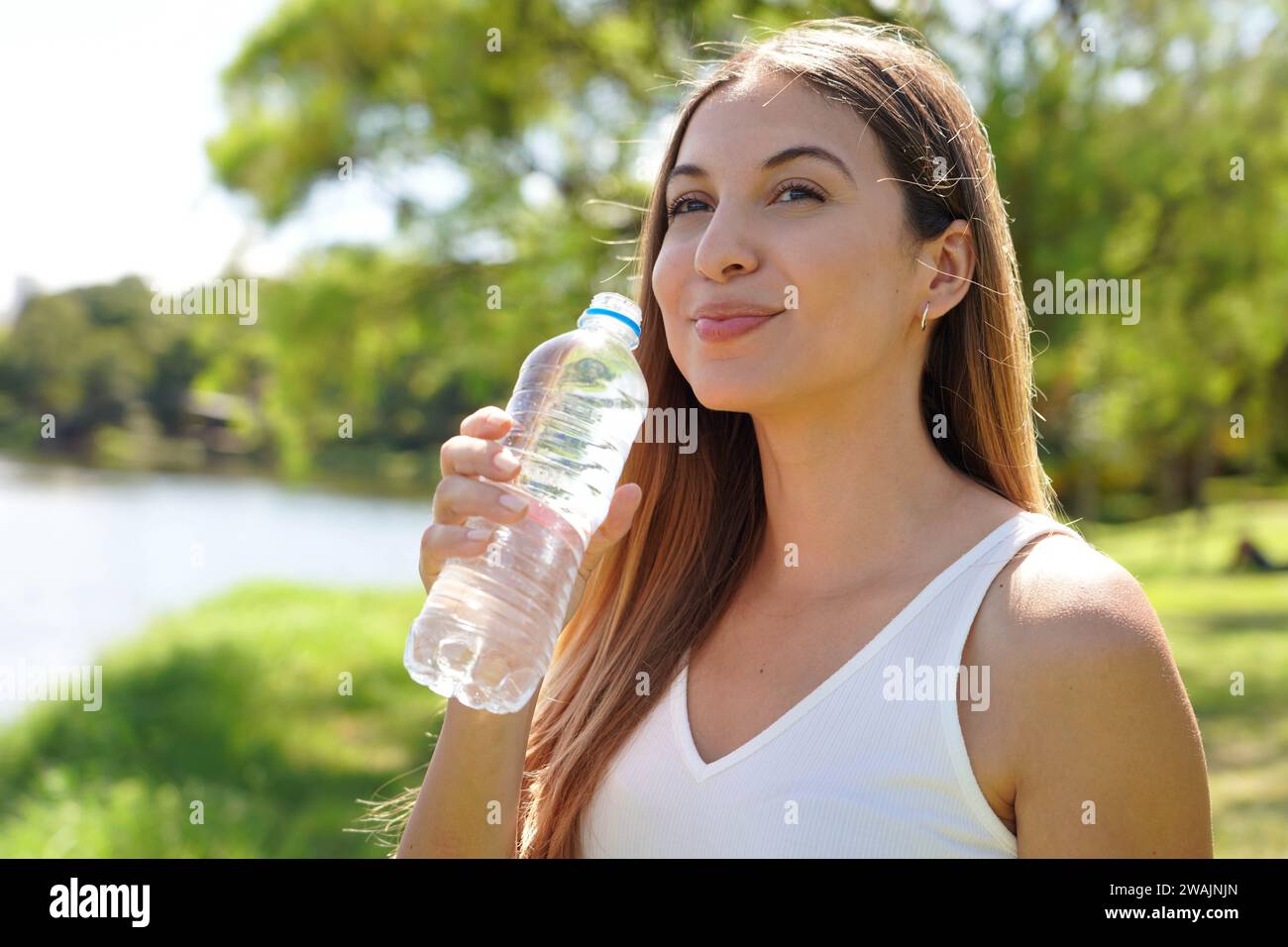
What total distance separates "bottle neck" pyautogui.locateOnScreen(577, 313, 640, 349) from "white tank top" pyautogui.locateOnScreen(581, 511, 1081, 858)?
27.8 inches

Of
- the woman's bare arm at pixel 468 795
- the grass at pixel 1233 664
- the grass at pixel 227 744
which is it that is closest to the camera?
the woman's bare arm at pixel 468 795

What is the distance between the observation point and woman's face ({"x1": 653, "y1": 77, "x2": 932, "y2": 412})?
2.17 metres

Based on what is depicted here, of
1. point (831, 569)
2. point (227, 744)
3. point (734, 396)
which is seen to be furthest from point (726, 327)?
point (227, 744)

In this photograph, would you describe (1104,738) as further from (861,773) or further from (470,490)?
(470,490)

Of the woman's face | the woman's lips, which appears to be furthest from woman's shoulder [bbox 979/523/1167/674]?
the woman's lips

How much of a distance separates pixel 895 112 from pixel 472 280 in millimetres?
9736

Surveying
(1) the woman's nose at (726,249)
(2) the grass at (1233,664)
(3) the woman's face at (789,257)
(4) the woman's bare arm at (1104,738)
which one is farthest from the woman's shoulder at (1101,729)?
(2) the grass at (1233,664)

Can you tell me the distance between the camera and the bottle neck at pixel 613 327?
2.25 metres

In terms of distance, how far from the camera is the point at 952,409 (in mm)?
2443

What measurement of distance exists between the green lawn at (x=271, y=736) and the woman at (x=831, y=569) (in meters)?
2.75

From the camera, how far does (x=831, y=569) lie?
232 centimetres

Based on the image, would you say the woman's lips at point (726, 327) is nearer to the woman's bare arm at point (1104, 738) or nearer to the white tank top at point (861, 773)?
the white tank top at point (861, 773)
